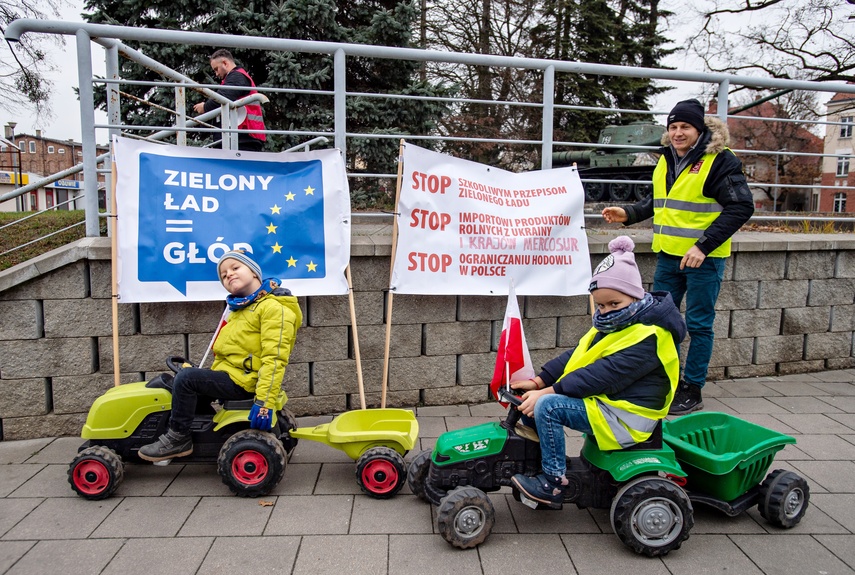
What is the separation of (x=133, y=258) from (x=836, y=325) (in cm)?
602

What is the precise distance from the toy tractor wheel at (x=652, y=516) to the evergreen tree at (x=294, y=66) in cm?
882

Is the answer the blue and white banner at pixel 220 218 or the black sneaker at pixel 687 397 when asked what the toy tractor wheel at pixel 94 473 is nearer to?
the blue and white banner at pixel 220 218

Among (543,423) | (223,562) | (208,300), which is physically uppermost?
(208,300)

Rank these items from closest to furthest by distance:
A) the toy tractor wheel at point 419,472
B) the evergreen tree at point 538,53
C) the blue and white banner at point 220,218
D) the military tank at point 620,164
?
the toy tractor wheel at point 419,472 < the blue and white banner at point 220,218 < the military tank at point 620,164 < the evergreen tree at point 538,53

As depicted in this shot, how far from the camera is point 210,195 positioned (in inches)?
166

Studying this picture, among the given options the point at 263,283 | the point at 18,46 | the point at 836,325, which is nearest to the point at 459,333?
the point at 263,283

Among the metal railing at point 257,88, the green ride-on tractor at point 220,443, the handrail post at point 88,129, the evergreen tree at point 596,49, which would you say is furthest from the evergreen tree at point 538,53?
the green ride-on tractor at point 220,443

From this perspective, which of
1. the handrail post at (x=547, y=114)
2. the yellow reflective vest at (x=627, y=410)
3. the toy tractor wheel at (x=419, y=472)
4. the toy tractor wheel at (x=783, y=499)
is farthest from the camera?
the handrail post at (x=547, y=114)

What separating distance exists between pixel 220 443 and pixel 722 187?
11.9 feet

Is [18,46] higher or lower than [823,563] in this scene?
higher

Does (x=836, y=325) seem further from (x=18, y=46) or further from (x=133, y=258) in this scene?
(x=18, y=46)

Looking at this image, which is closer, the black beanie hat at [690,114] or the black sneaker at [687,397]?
the black beanie hat at [690,114]

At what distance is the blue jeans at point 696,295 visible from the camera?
4633 millimetres

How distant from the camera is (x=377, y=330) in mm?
4797
